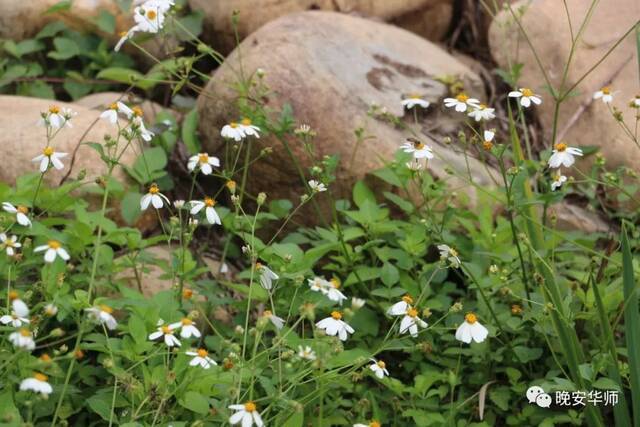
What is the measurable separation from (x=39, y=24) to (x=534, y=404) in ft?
9.09

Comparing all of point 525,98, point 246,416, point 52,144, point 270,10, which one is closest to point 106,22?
point 270,10

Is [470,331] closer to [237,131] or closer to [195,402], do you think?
[195,402]

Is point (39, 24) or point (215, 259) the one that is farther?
point (39, 24)

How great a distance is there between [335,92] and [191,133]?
1.81ft

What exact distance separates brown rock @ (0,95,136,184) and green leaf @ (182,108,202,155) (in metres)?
0.23

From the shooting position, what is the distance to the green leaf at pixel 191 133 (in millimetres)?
3438

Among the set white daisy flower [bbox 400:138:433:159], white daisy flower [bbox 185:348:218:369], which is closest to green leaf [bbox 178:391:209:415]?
white daisy flower [bbox 185:348:218:369]

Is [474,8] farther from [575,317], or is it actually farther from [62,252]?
[62,252]

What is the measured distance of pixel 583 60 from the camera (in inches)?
147

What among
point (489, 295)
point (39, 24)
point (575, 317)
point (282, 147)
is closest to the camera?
point (575, 317)


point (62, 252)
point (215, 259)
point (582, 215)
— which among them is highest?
point (62, 252)

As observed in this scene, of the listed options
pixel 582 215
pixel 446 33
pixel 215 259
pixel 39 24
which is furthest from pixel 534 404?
pixel 39 24

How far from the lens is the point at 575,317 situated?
252 cm

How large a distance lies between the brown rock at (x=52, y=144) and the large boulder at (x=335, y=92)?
A: 0.40 metres
